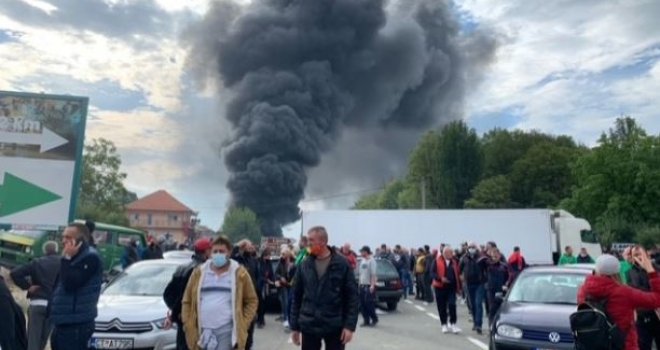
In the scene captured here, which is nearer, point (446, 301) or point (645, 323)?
point (645, 323)

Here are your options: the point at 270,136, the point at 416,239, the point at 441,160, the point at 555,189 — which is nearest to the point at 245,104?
the point at 270,136

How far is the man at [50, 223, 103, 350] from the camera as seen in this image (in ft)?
18.4

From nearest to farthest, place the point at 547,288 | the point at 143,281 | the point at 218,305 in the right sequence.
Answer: the point at 218,305
the point at 547,288
the point at 143,281

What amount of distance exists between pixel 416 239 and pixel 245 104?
40760 millimetres

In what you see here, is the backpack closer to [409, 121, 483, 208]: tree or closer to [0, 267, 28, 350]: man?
[0, 267, 28, 350]: man

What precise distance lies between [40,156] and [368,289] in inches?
300

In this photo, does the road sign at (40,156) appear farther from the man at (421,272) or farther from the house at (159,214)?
the house at (159,214)

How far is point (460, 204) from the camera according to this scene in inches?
2608

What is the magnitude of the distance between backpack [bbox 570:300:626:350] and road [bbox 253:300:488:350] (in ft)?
17.3

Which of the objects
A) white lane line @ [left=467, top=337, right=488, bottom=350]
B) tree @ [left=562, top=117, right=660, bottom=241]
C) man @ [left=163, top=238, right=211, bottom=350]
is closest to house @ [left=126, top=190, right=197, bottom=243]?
tree @ [left=562, top=117, right=660, bottom=241]

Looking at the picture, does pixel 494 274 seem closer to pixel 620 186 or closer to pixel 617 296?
pixel 617 296

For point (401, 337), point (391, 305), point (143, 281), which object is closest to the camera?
point (143, 281)

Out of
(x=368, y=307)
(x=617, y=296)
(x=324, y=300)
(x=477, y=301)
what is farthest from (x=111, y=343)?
(x=477, y=301)

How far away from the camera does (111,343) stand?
7457 mm
